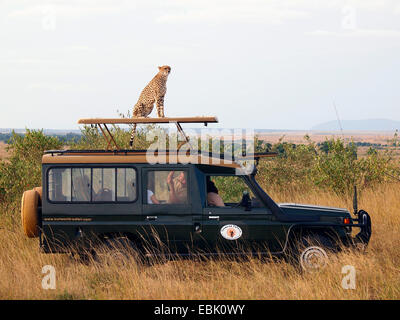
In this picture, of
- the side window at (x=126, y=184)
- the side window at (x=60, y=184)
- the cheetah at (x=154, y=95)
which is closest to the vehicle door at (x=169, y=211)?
the side window at (x=126, y=184)

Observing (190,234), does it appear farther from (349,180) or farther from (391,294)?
(349,180)

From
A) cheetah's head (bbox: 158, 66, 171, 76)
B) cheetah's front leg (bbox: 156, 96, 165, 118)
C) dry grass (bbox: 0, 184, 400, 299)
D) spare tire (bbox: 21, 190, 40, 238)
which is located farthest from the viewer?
cheetah's head (bbox: 158, 66, 171, 76)

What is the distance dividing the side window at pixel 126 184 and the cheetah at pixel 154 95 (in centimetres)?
244

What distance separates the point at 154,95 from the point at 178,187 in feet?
9.58

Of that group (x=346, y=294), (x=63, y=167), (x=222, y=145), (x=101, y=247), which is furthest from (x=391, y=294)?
(x=222, y=145)

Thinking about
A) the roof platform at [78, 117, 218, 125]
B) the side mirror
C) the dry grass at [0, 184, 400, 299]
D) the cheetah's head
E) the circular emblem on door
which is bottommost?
the dry grass at [0, 184, 400, 299]

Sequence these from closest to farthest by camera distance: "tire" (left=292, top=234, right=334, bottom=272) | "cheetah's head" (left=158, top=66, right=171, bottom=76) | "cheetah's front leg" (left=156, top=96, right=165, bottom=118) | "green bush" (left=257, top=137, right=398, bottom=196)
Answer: "tire" (left=292, top=234, right=334, bottom=272), "cheetah's front leg" (left=156, top=96, right=165, bottom=118), "cheetah's head" (left=158, top=66, right=171, bottom=76), "green bush" (left=257, top=137, right=398, bottom=196)

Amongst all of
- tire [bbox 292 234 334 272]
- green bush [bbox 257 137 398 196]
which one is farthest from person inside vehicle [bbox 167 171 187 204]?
green bush [bbox 257 137 398 196]

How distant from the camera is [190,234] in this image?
7.46 m

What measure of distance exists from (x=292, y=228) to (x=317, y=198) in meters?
5.64

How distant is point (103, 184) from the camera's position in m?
7.57

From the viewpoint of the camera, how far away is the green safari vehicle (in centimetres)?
744

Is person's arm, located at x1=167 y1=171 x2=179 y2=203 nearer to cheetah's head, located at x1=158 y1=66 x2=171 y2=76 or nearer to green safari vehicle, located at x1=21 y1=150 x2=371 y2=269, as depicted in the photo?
green safari vehicle, located at x1=21 y1=150 x2=371 y2=269

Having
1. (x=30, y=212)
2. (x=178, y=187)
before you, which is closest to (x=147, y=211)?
(x=178, y=187)
